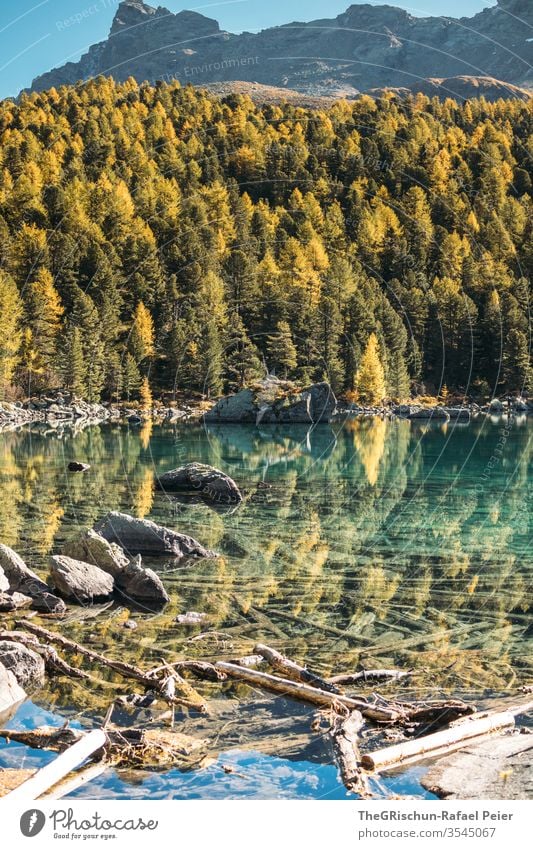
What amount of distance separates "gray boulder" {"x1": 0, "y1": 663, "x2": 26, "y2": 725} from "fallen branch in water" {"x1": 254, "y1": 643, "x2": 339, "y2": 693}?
3372 mm

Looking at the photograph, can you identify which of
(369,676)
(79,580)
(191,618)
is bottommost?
(369,676)

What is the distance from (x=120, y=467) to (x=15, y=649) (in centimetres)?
2789

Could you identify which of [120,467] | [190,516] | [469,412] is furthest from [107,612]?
[469,412]

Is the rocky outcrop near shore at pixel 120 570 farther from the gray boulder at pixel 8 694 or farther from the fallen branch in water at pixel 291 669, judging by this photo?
the gray boulder at pixel 8 694

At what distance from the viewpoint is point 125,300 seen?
92.9 m

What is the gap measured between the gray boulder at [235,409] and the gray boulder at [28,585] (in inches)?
2366

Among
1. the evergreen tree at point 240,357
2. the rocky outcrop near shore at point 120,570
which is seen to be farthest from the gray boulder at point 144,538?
the evergreen tree at point 240,357

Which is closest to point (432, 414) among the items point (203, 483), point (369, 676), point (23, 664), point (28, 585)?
point (203, 483)

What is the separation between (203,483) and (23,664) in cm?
1959

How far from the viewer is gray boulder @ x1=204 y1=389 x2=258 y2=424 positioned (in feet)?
251

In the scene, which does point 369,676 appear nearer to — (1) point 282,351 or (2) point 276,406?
(2) point 276,406

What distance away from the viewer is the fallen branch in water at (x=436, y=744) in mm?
8367

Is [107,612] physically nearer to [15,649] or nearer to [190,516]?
[15,649]

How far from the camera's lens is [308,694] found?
407 inches
